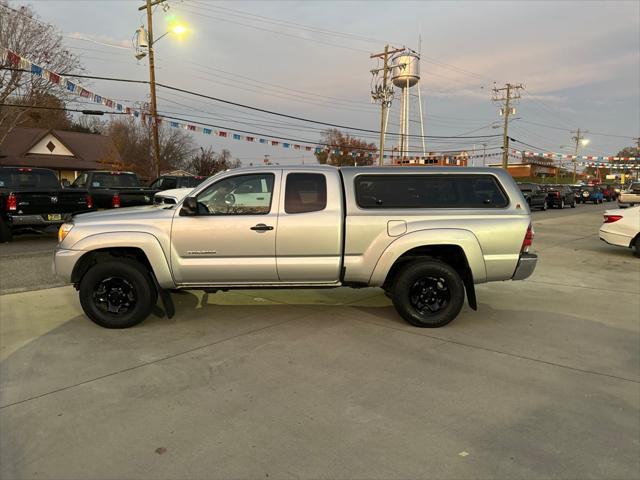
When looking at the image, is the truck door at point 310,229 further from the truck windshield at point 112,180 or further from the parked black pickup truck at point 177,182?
the parked black pickup truck at point 177,182

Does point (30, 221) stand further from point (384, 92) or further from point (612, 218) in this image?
point (384, 92)

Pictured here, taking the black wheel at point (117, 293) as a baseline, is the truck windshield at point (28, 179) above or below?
above

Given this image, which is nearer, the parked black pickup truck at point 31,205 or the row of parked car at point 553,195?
the parked black pickup truck at point 31,205

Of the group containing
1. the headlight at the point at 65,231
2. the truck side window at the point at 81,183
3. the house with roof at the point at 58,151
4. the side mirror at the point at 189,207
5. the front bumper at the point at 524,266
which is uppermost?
the house with roof at the point at 58,151

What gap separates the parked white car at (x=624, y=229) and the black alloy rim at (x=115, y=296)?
10417 millimetres

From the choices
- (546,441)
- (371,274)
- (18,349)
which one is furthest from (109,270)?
(546,441)

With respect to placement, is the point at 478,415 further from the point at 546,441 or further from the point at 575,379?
the point at 575,379

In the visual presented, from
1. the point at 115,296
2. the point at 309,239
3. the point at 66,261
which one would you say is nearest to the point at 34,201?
the point at 66,261

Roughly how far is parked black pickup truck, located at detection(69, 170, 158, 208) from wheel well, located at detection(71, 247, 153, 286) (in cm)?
816

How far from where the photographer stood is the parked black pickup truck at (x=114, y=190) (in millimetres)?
12859

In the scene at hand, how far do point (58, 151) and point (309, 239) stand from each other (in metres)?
46.9

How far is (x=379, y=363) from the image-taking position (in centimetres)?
412

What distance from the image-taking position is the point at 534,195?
28.5m

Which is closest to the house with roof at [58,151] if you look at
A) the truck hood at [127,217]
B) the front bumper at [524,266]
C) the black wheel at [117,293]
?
the truck hood at [127,217]
